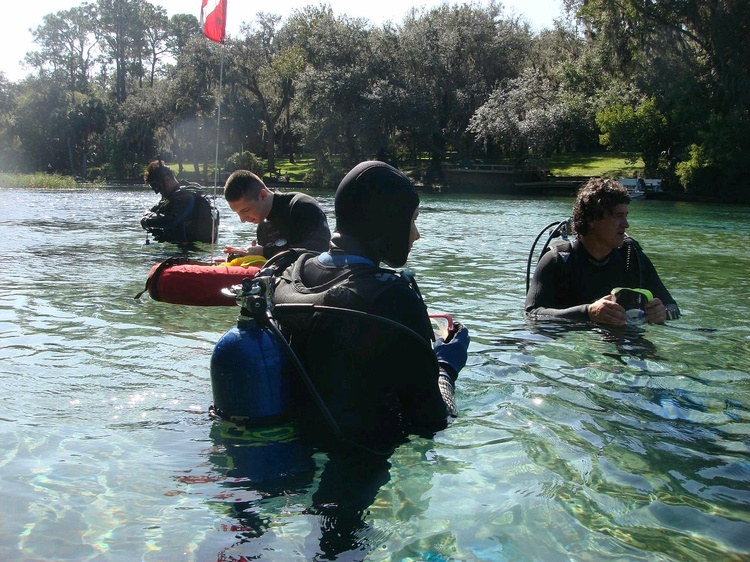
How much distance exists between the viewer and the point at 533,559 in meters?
2.50

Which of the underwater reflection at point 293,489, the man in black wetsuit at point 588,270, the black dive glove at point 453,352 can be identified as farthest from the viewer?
the man in black wetsuit at point 588,270

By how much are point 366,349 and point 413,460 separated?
736 millimetres

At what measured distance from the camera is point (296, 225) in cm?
651

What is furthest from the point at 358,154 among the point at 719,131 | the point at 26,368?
the point at 26,368

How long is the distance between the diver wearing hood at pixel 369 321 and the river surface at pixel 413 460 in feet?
1.02

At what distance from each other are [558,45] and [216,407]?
5463 centimetres

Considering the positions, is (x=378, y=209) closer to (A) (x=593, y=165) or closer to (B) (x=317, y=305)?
(B) (x=317, y=305)

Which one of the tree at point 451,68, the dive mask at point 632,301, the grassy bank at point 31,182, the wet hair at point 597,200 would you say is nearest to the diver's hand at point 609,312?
the dive mask at point 632,301

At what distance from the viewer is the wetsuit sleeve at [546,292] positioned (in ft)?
17.7

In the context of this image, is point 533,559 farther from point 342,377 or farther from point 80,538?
point 80,538

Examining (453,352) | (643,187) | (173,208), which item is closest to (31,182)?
(643,187)

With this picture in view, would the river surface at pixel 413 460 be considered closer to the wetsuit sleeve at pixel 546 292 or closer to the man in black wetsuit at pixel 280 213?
the wetsuit sleeve at pixel 546 292

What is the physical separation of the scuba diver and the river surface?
419 centimetres

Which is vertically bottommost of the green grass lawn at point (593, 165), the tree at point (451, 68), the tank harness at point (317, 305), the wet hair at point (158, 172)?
the tank harness at point (317, 305)
